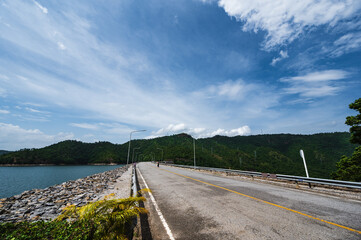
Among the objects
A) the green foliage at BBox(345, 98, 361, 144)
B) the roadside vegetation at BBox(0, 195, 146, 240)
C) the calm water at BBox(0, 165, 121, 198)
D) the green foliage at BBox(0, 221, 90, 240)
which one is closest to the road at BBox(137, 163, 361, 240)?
the roadside vegetation at BBox(0, 195, 146, 240)

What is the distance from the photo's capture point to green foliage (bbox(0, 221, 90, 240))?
2945mm

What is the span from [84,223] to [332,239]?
6.18 m

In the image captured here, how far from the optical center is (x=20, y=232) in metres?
3.12

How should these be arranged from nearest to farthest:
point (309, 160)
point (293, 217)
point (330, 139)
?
point (293, 217), point (309, 160), point (330, 139)

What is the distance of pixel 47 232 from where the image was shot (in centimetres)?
321

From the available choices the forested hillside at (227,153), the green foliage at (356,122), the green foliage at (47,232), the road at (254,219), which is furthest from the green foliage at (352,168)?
the forested hillside at (227,153)

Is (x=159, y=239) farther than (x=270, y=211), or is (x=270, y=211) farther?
(x=270, y=211)

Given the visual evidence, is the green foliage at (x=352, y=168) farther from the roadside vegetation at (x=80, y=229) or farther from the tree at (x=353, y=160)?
the roadside vegetation at (x=80, y=229)

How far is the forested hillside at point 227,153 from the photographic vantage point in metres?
101

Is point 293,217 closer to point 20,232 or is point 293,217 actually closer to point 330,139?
point 20,232

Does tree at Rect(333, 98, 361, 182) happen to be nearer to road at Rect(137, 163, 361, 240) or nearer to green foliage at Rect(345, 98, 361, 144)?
green foliage at Rect(345, 98, 361, 144)

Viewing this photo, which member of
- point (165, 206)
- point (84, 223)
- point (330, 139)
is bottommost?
point (165, 206)

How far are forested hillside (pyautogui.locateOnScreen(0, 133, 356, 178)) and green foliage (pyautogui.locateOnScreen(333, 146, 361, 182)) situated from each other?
6419 cm

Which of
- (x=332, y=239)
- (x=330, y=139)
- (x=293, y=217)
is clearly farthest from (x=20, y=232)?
(x=330, y=139)
